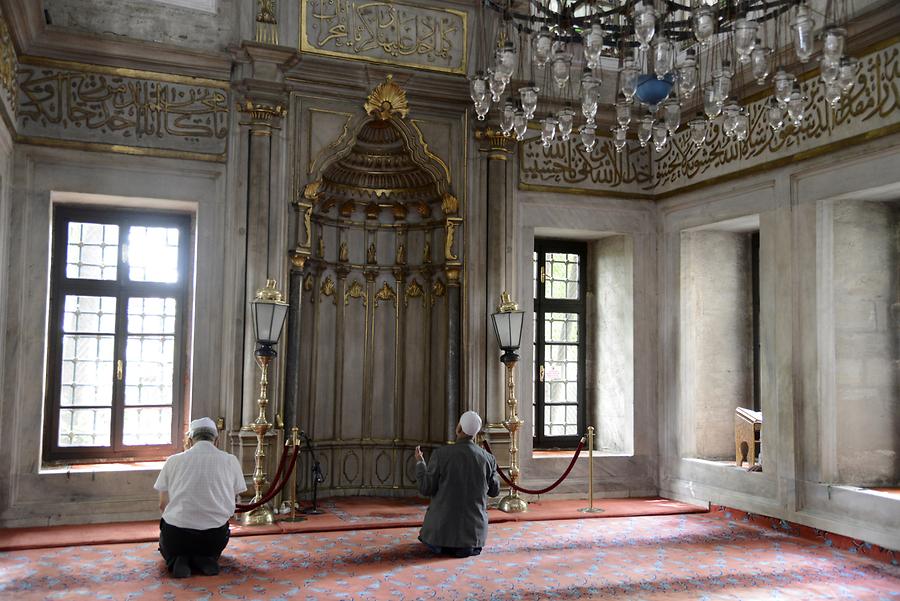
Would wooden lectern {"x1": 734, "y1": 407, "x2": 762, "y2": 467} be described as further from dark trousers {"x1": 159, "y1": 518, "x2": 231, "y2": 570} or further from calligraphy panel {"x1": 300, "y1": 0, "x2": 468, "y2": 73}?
dark trousers {"x1": 159, "y1": 518, "x2": 231, "y2": 570}

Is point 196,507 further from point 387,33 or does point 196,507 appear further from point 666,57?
point 387,33

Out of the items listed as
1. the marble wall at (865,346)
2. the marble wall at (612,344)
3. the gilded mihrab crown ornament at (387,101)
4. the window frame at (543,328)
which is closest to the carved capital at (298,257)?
the gilded mihrab crown ornament at (387,101)

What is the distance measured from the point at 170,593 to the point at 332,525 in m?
2.03

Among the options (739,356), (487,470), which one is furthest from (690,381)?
(487,470)

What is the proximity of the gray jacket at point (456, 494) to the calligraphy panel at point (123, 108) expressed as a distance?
3.46 m

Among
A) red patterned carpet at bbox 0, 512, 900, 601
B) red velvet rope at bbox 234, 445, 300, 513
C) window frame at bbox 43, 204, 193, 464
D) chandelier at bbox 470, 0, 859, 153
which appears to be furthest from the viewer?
window frame at bbox 43, 204, 193, 464

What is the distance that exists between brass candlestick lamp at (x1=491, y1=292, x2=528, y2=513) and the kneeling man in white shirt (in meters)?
2.96

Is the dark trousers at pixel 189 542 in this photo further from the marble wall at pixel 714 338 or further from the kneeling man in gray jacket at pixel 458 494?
the marble wall at pixel 714 338

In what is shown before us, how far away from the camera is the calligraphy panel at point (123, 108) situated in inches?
271

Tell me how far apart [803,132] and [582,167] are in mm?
2308

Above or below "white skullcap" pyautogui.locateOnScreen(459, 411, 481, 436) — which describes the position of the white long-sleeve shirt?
below

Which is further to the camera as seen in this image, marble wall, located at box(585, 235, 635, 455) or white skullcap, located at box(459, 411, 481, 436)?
marble wall, located at box(585, 235, 635, 455)

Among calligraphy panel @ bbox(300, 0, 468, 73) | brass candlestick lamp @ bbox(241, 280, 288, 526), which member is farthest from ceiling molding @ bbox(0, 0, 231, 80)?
brass candlestick lamp @ bbox(241, 280, 288, 526)

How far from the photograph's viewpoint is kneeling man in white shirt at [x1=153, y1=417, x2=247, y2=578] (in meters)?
5.21
